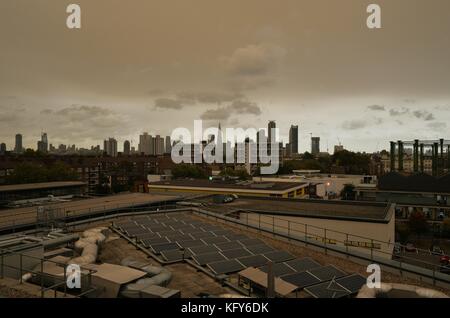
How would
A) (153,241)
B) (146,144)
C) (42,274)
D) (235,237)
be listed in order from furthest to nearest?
(146,144) < (235,237) < (153,241) < (42,274)

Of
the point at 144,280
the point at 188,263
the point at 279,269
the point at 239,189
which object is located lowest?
the point at 239,189

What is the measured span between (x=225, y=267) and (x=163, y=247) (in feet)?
10.3

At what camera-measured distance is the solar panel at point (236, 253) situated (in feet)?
38.5

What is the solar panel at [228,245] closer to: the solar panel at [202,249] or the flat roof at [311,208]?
the solar panel at [202,249]

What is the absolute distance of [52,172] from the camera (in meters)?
62.3

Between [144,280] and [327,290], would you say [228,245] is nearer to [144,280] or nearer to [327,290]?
[327,290]

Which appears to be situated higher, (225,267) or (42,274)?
(42,274)

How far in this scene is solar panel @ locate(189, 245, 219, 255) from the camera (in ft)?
39.6

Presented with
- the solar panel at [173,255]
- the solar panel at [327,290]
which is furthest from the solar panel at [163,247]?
the solar panel at [327,290]

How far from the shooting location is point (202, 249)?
1244 cm

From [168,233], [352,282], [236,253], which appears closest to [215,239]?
[236,253]

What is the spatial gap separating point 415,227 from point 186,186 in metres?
28.9
